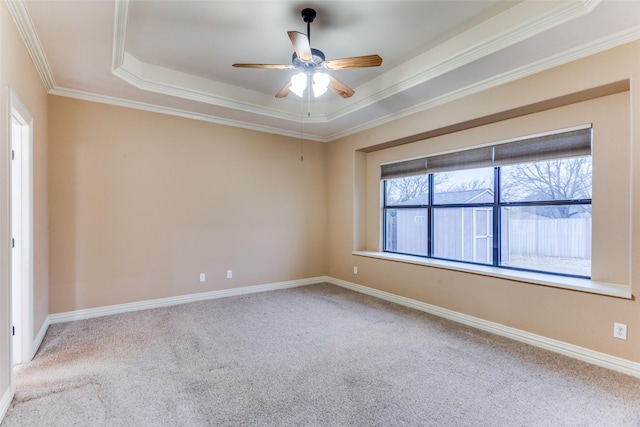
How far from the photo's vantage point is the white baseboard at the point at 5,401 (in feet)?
6.17

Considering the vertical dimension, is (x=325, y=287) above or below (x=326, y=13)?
below

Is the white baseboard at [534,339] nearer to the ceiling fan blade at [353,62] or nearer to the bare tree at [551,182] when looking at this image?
the bare tree at [551,182]

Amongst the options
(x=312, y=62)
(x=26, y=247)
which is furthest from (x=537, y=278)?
(x=26, y=247)

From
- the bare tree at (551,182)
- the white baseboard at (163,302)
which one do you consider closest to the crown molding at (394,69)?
the bare tree at (551,182)

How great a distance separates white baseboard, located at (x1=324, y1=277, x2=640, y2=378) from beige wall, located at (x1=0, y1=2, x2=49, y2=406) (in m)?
3.91

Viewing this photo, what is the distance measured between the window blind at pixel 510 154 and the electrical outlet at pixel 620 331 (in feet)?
4.87

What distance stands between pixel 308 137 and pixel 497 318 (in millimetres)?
3930

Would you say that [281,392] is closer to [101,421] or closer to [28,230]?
[101,421]

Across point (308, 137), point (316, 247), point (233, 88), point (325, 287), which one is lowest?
point (325, 287)

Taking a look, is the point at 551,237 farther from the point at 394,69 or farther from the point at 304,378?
the point at 304,378

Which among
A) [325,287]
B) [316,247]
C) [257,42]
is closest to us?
[257,42]

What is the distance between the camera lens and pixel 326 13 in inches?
104

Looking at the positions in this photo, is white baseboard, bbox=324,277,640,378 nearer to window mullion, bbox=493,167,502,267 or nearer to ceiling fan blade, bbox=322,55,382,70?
window mullion, bbox=493,167,502,267

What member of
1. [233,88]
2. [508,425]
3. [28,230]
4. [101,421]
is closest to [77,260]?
[28,230]
